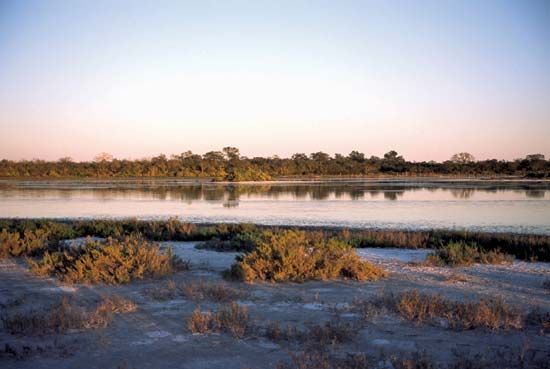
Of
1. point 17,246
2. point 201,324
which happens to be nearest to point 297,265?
point 201,324

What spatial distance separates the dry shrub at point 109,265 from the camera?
962 cm

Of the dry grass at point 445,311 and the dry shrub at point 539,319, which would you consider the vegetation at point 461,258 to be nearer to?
the dry grass at point 445,311

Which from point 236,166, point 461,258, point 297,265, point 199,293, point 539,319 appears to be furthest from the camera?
point 236,166

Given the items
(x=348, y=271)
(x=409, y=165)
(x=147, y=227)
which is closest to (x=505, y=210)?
(x=147, y=227)

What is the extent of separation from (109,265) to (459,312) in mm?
6069

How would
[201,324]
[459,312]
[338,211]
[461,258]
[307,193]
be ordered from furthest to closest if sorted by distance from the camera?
[307,193] → [338,211] → [461,258] → [459,312] → [201,324]

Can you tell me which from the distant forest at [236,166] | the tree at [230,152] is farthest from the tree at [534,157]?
the tree at [230,152]

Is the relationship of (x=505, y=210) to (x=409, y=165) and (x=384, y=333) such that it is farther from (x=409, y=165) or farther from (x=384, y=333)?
(x=409, y=165)

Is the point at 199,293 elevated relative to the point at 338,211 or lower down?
elevated

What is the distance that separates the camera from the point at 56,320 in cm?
673

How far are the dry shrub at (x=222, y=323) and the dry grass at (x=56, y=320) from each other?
1.20 metres

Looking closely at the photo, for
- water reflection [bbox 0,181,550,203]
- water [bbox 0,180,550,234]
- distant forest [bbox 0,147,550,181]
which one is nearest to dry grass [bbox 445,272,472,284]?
water [bbox 0,180,550,234]

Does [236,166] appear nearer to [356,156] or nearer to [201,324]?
[356,156]

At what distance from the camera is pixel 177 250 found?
556 inches
